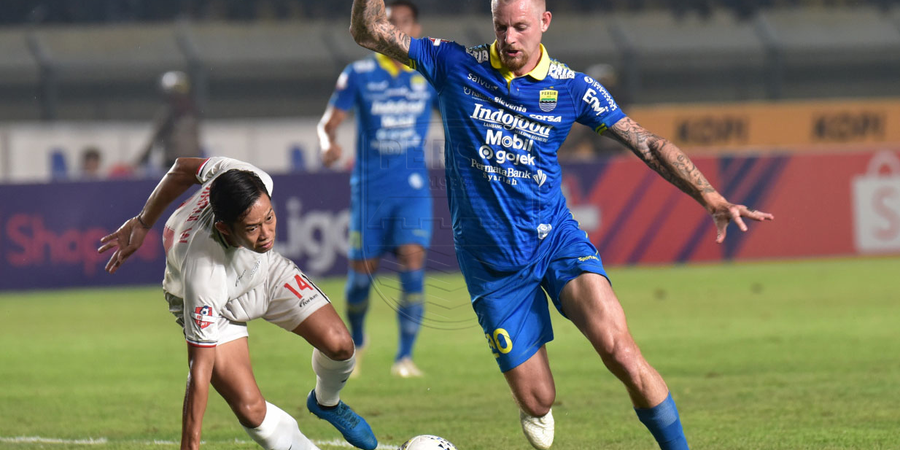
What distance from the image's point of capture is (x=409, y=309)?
8.31 m

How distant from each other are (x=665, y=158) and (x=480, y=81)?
88 cm

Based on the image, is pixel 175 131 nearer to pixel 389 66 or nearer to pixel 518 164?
pixel 389 66

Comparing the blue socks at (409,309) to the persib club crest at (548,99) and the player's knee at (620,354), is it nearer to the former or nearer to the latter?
the persib club crest at (548,99)

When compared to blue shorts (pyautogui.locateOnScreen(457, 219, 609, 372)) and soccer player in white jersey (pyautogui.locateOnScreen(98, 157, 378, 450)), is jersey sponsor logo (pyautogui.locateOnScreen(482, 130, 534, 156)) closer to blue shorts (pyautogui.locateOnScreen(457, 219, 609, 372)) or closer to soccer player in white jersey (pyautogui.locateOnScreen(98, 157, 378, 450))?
blue shorts (pyautogui.locateOnScreen(457, 219, 609, 372))

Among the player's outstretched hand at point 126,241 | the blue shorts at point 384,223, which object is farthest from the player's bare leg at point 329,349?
the blue shorts at point 384,223

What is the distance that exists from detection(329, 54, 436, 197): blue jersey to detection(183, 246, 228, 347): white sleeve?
3.66 m

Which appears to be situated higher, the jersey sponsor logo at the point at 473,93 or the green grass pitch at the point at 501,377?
the jersey sponsor logo at the point at 473,93

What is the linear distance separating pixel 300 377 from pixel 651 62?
56.8ft

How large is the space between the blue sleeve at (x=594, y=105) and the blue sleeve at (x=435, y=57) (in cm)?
54

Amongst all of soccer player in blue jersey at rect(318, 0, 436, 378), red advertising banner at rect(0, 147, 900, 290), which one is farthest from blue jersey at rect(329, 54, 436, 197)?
red advertising banner at rect(0, 147, 900, 290)

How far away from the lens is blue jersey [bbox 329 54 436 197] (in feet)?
27.8

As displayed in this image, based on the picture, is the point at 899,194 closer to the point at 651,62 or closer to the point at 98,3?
the point at 651,62

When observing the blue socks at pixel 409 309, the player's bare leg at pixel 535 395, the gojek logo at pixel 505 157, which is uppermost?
the gojek logo at pixel 505 157

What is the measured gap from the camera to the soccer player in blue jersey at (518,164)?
5.02 m
